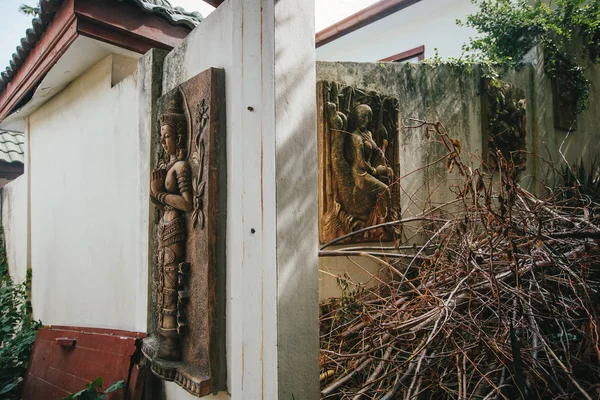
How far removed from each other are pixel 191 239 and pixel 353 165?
1581 millimetres

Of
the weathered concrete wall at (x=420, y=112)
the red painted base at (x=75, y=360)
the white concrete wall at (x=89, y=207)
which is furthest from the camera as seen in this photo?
the weathered concrete wall at (x=420, y=112)

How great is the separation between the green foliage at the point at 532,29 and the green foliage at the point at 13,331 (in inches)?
240

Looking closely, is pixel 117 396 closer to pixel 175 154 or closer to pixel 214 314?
pixel 214 314

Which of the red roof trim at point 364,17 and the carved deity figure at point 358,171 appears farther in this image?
the red roof trim at point 364,17

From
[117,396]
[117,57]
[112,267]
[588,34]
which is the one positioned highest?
[588,34]

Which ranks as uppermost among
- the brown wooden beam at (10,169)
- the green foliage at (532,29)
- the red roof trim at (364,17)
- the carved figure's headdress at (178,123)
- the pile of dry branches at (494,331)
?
the red roof trim at (364,17)

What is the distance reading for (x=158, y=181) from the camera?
7.91 feet

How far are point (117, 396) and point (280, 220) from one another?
178cm

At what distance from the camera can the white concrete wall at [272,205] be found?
1858mm

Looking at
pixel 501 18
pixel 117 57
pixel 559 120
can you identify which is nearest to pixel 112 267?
pixel 117 57

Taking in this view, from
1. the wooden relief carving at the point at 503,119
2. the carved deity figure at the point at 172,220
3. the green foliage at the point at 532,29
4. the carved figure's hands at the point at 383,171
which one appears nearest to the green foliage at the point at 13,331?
the carved deity figure at the point at 172,220

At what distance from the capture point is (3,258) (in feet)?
18.9

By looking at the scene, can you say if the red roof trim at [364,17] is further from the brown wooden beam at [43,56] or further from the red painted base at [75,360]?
the red painted base at [75,360]

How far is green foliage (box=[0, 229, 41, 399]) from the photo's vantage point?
3572 mm
